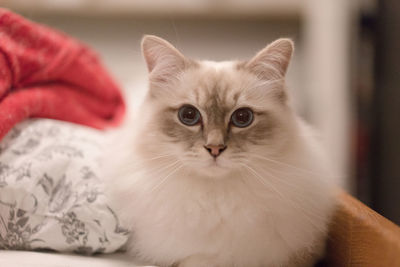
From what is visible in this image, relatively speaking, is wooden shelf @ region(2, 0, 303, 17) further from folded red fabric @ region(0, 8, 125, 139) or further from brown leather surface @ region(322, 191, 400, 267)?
brown leather surface @ region(322, 191, 400, 267)

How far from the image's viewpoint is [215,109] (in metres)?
1.05

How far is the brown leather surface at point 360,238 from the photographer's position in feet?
2.80

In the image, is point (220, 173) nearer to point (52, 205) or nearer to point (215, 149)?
point (215, 149)

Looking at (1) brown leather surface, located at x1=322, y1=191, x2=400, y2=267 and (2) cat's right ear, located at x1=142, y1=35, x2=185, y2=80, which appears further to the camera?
(2) cat's right ear, located at x1=142, y1=35, x2=185, y2=80

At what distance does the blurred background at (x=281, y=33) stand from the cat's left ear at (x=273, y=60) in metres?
1.87

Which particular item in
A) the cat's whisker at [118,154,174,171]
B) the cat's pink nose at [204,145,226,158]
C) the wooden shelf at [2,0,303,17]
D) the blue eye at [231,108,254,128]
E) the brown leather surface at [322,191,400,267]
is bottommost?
the brown leather surface at [322,191,400,267]

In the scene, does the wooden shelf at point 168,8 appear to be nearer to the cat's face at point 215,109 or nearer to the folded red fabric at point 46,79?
the folded red fabric at point 46,79

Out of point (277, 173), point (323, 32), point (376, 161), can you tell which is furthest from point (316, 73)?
point (277, 173)

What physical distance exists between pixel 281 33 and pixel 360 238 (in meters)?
3.09

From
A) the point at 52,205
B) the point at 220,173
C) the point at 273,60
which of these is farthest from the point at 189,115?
the point at 52,205

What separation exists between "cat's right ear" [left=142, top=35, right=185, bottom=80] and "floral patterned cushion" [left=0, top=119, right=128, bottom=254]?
1.24 feet

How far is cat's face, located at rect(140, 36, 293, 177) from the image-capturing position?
3.34 ft

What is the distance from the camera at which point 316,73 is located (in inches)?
143

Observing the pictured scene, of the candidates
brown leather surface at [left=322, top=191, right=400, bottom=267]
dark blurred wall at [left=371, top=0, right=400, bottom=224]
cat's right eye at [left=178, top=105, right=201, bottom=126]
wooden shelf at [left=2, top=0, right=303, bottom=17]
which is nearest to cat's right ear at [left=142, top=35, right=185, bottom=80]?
cat's right eye at [left=178, top=105, right=201, bottom=126]
